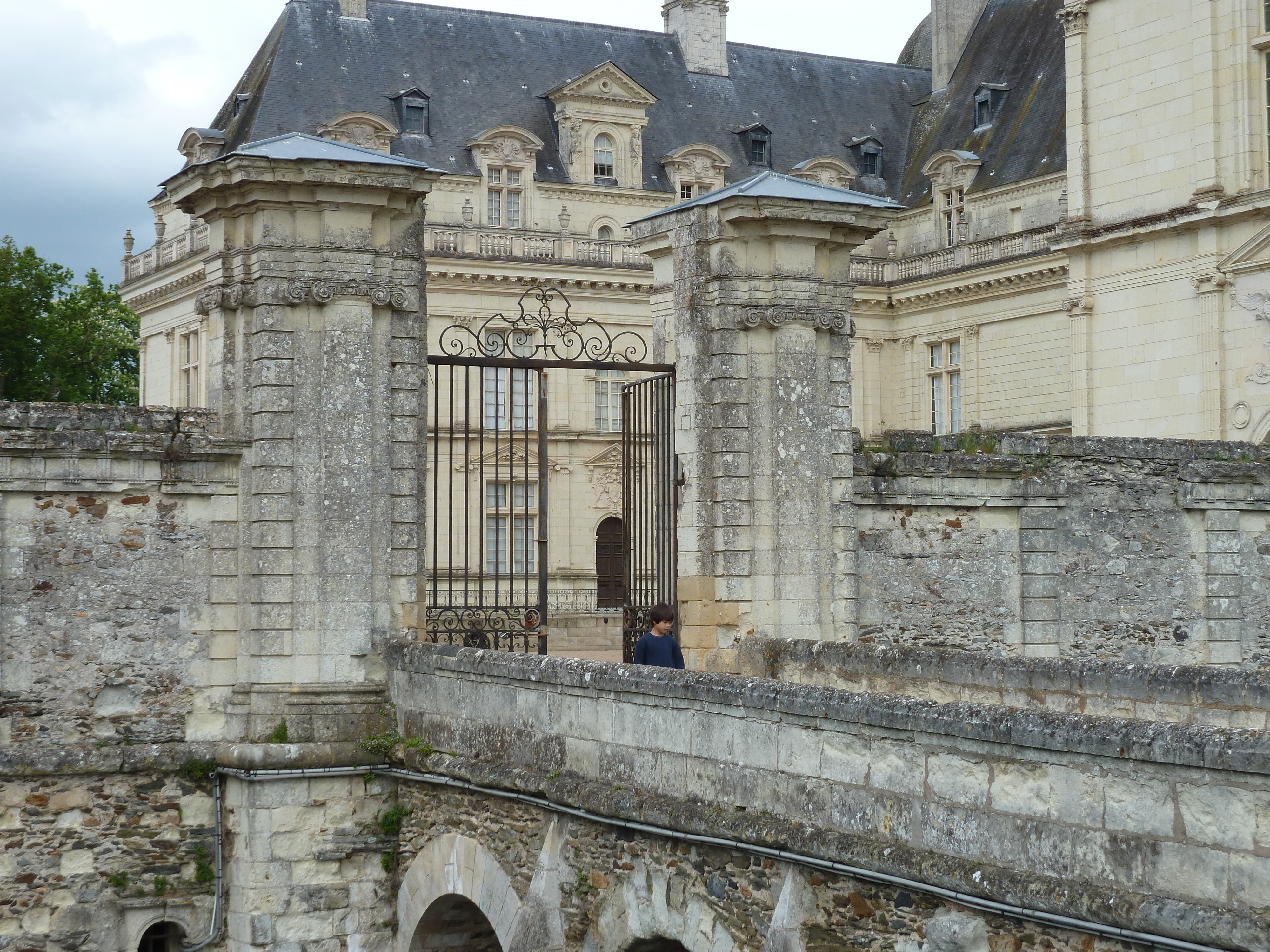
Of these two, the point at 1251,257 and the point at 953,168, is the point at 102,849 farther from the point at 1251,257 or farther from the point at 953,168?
the point at 953,168

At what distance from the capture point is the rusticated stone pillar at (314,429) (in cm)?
1024

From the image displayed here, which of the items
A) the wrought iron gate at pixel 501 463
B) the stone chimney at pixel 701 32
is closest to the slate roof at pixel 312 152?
the wrought iron gate at pixel 501 463

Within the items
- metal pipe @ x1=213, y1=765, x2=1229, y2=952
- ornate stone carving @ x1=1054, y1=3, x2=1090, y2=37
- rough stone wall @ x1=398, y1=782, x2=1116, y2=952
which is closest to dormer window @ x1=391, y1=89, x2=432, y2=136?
ornate stone carving @ x1=1054, y1=3, x2=1090, y2=37

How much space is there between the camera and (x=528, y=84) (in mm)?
33531

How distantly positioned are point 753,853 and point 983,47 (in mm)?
30951

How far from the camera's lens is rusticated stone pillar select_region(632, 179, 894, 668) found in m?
11.1

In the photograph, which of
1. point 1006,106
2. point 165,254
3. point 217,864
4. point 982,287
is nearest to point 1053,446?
point 217,864

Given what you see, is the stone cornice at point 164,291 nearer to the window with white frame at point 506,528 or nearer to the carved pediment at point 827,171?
the window with white frame at point 506,528

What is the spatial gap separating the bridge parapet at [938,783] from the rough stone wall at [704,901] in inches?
5.0

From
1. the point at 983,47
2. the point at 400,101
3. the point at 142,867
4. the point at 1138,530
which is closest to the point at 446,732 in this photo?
the point at 142,867

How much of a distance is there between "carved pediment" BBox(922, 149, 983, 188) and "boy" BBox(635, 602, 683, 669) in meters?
25.1

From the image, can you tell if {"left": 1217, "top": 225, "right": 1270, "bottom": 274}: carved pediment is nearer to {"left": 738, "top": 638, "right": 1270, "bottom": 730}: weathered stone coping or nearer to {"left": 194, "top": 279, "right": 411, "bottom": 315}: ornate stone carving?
{"left": 738, "top": 638, "right": 1270, "bottom": 730}: weathered stone coping

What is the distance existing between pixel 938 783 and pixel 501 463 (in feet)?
74.7

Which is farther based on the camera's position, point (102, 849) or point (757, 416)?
point (757, 416)
